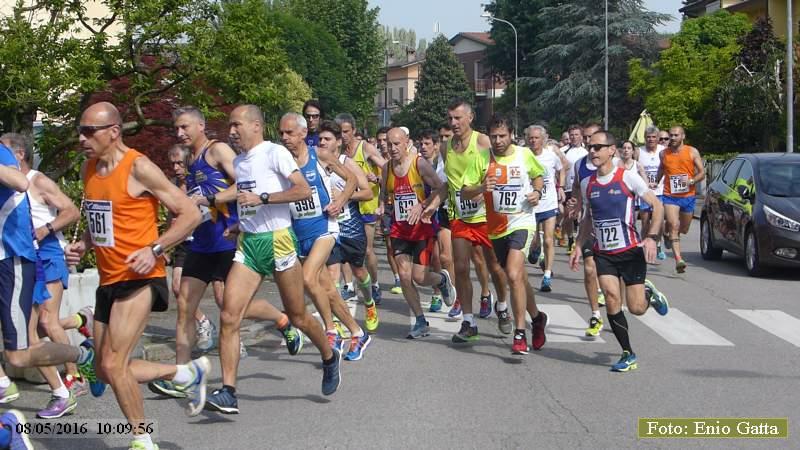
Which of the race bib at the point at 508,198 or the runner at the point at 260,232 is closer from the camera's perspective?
the runner at the point at 260,232

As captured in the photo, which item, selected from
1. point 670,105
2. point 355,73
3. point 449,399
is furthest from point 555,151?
point 355,73

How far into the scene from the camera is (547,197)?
14203 millimetres

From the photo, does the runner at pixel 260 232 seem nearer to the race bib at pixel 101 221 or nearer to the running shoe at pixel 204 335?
the race bib at pixel 101 221

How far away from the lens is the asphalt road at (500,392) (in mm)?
6762

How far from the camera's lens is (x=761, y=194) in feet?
51.7

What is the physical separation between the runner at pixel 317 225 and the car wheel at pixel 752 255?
25.6 feet

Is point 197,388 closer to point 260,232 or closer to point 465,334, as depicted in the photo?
point 260,232

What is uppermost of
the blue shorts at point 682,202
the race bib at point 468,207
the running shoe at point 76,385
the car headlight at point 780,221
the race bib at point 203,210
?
the race bib at point 203,210

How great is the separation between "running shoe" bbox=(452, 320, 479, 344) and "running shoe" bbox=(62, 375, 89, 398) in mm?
3491

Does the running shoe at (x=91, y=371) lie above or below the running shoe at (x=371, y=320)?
→ above

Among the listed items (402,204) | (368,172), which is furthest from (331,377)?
(368,172)

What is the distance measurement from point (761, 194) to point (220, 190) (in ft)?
32.5

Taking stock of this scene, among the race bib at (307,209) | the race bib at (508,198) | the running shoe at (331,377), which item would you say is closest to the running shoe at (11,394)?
the running shoe at (331,377)

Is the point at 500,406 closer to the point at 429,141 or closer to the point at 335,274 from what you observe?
the point at 335,274
